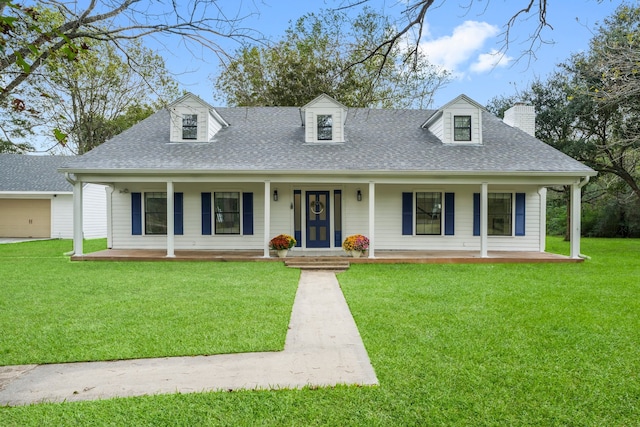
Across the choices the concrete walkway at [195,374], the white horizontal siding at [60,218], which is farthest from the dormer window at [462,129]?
the white horizontal siding at [60,218]

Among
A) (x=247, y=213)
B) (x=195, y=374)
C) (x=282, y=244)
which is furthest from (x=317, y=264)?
(x=195, y=374)

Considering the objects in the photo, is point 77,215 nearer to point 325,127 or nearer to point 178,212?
point 178,212

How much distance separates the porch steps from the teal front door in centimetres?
180

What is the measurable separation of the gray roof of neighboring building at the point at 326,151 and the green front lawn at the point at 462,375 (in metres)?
4.86

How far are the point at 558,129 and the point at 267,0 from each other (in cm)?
1849

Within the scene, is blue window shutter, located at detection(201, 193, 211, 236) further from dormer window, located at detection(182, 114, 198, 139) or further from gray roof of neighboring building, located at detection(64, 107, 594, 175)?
dormer window, located at detection(182, 114, 198, 139)

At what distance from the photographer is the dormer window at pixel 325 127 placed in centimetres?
1273

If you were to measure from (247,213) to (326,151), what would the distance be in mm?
3150

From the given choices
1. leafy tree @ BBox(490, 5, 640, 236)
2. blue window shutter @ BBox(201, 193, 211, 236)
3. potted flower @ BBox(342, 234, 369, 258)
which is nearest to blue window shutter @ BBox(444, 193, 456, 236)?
potted flower @ BBox(342, 234, 369, 258)

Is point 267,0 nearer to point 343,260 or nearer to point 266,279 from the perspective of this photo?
point 266,279

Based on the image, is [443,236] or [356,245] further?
[443,236]

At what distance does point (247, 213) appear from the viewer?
12414 mm

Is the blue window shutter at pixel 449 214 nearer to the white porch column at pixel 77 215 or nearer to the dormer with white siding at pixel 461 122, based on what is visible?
the dormer with white siding at pixel 461 122

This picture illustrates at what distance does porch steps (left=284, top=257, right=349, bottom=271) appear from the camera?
10031 millimetres
